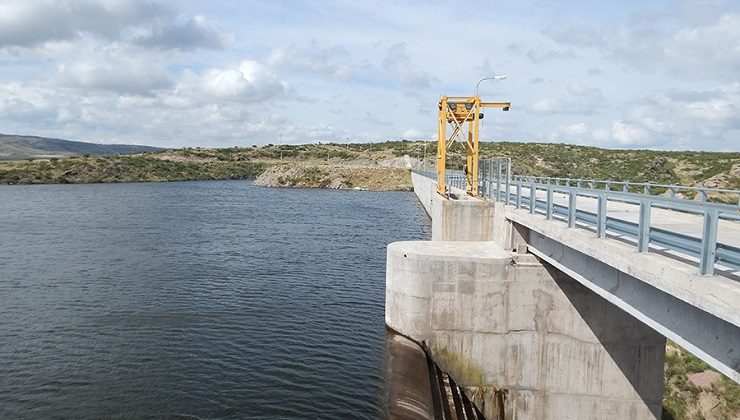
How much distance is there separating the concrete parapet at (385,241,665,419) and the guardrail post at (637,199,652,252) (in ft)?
23.6

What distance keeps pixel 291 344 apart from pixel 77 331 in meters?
8.99

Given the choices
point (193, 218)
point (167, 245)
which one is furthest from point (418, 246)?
point (193, 218)

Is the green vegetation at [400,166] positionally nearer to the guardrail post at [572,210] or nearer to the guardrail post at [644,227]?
the guardrail post at [572,210]

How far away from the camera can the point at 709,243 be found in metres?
8.47

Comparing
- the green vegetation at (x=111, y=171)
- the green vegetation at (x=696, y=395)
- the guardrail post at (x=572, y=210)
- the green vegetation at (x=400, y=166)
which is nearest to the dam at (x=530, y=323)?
the guardrail post at (x=572, y=210)

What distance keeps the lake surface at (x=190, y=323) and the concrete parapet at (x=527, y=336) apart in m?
3.26

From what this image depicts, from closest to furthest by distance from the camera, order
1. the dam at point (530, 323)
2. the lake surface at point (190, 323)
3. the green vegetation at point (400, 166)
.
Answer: the dam at point (530, 323)
the lake surface at point (190, 323)
the green vegetation at point (400, 166)

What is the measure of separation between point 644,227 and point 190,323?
19.1m

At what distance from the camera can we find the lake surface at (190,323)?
1762 cm

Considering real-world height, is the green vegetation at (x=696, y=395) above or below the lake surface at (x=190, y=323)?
below

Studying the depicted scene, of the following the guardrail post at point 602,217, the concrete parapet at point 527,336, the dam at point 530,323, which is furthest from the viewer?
the concrete parapet at point 527,336

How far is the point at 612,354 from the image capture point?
1739 cm

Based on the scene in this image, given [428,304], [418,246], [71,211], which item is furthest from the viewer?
[71,211]

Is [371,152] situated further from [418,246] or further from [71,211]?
[418,246]
